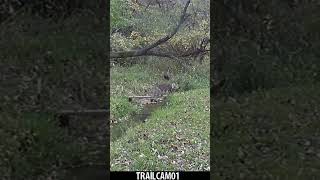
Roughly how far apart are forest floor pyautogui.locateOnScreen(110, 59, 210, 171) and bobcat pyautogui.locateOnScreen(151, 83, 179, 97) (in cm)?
5

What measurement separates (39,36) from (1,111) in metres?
1.00

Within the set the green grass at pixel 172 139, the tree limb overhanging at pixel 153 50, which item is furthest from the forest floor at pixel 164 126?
the tree limb overhanging at pixel 153 50

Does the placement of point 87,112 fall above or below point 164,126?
above

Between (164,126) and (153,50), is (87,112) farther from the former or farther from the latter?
(153,50)

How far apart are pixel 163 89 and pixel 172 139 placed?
554 millimetres

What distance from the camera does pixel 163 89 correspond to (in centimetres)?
595

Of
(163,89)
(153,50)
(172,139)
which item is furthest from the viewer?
(153,50)

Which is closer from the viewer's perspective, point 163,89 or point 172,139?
point 172,139

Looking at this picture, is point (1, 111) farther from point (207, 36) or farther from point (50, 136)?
point (207, 36)

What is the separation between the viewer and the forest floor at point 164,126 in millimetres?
5629

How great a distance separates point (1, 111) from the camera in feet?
19.3

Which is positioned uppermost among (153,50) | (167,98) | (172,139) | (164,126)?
(153,50)

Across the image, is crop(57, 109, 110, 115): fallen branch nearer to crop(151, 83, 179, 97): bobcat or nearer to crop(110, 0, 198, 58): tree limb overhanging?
crop(151, 83, 179, 97): bobcat

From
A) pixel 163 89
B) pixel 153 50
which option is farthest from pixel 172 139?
pixel 153 50
